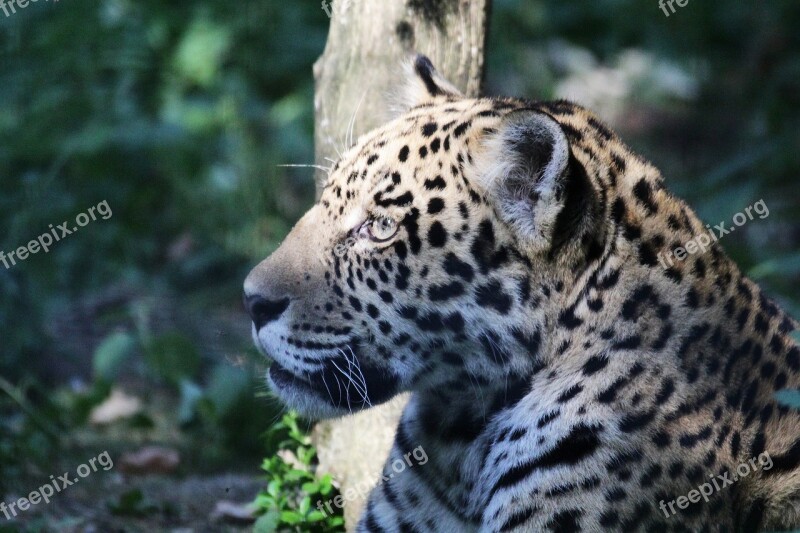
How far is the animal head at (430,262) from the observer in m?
4.58

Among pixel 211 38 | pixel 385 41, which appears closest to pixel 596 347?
pixel 385 41

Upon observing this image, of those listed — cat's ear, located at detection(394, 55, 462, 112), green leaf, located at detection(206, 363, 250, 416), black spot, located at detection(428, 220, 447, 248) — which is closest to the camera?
black spot, located at detection(428, 220, 447, 248)

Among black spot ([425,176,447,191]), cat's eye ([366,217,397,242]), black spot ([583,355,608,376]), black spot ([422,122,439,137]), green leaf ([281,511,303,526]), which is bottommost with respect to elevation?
green leaf ([281,511,303,526])

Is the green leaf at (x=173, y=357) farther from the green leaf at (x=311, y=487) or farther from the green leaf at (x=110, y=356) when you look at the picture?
the green leaf at (x=311, y=487)

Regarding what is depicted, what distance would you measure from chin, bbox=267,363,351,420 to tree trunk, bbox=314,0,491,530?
42.1 inches

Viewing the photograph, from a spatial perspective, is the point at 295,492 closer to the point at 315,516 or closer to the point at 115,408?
the point at 315,516

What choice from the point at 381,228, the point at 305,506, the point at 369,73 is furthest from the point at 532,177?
the point at 305,506

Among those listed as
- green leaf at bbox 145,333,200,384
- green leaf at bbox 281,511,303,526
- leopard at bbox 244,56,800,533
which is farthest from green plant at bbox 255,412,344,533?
green leaf at bbox 145,333,200,384

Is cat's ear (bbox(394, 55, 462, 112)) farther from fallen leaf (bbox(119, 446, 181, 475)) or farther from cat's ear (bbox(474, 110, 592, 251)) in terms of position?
fallen leaf (bbox(119, 446, 181, 475))

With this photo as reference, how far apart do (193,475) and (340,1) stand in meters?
Result: 3.27

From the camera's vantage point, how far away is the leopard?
445 cm

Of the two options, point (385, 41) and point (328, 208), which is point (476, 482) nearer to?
point (328, 208)

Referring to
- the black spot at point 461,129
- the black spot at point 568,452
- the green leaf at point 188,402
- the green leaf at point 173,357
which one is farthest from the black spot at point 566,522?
the green leaf at point 173,357

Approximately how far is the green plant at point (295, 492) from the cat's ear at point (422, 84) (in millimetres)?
1905
